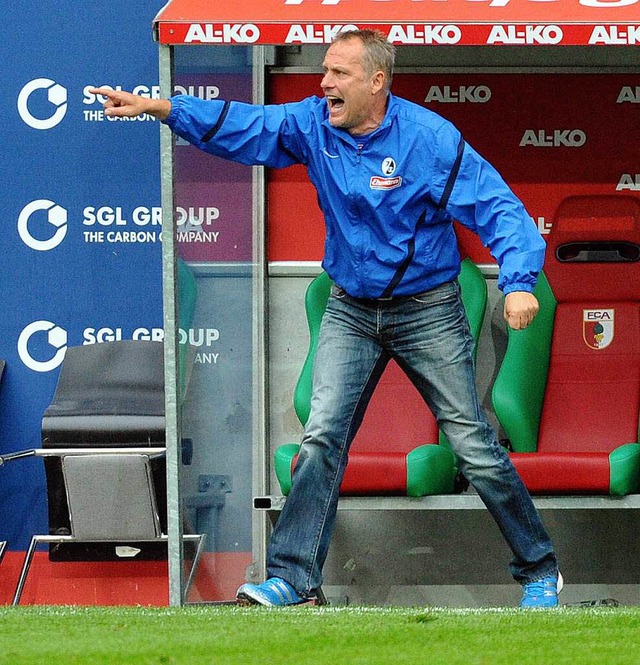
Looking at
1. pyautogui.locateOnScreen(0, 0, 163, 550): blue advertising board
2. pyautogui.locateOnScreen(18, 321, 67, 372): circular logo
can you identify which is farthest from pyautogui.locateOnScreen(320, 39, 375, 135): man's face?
pyautogui.locateOnScreen(18, 321, 67, 372): circular logo

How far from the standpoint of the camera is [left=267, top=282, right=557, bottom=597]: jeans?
4469mm

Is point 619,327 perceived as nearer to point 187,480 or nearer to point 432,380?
point 432,380

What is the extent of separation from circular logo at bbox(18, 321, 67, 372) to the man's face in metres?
1.95

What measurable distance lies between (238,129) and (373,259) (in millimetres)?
585

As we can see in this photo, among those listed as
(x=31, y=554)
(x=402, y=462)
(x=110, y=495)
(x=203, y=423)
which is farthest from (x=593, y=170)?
(x=31, y=554)

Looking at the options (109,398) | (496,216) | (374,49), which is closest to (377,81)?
(374,49)

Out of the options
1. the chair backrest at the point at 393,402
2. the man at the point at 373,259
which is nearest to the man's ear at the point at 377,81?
the man at the point at 373,259

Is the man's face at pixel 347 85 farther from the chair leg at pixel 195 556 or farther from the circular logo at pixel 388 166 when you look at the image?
the chair leg at pixel 195 556

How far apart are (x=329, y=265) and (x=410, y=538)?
1.68 meters

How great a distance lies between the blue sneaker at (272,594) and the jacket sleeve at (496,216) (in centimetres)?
113

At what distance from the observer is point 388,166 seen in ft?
14.6

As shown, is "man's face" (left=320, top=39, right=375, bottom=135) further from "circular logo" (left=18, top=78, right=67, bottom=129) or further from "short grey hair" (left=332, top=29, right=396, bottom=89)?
"circular logo" (left=18, top=78, right=67, bottom=129)

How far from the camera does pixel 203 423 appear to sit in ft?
17.1

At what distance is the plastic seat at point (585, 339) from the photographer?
→ 18.5 ft
